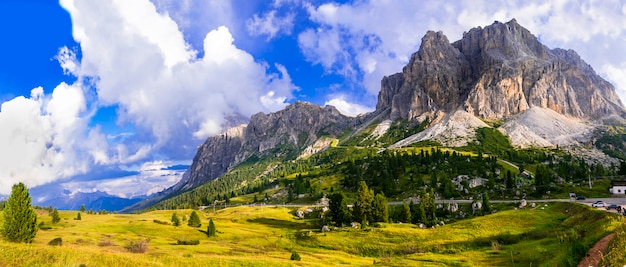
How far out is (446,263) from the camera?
5788 cm

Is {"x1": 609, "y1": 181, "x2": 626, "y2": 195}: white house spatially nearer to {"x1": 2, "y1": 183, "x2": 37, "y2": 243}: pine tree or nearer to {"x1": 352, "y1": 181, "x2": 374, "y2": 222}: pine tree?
{"x1": 352, "y1": 181, "x2": 374, "y2": 222}: pine tree

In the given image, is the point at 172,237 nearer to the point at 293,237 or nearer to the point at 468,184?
the point at 293,237

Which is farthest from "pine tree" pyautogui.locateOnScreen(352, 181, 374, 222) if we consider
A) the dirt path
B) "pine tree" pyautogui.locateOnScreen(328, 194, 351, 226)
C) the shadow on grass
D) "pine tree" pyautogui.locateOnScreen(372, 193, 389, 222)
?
the dirt path

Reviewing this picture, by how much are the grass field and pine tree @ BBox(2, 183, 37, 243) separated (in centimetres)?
379

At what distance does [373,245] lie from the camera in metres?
83.1

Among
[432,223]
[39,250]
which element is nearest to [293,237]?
[432,223]

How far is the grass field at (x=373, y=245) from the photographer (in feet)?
117

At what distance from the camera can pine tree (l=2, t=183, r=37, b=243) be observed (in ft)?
222

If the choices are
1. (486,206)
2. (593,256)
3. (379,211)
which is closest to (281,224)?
(379,211)

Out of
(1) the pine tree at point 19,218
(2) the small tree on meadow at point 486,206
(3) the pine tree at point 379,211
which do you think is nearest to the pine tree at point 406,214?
(3) the pine tree at point 379,211

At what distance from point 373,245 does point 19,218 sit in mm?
74420

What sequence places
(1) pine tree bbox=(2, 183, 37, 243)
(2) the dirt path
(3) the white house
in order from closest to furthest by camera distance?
1. (2) the dirt path
2. (1) pine tree bbox=(2, 183, 37, 243)
3. (3) the white house

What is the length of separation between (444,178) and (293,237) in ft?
380

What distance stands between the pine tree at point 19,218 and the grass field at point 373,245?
3795 millimetres
